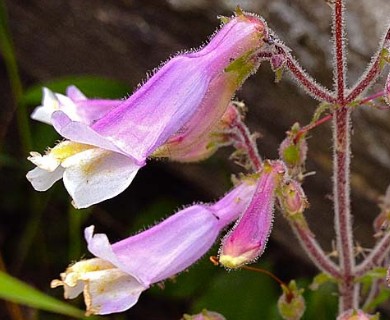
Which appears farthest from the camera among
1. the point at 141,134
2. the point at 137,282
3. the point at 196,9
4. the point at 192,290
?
the point at 192,290

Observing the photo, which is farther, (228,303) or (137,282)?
(228,303)

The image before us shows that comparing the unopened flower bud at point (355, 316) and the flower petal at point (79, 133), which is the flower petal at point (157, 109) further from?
the unopened flower bud at point (355, 316)

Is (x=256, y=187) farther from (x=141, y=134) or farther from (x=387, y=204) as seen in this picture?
(x=387, y=204)

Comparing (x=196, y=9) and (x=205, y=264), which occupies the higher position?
(x=196, y=9)

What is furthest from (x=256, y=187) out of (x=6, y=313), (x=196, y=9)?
(x=6, y=313)

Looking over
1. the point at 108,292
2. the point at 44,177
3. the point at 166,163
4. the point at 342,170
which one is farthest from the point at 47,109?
the point at 166,163

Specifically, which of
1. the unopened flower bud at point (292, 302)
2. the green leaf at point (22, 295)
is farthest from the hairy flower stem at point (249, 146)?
the green leaf at point (22, 295)

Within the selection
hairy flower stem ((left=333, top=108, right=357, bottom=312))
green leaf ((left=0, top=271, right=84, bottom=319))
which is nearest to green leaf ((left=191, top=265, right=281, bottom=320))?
hairy flower stem ((left=333, top=108, right=357, bottom=312))
